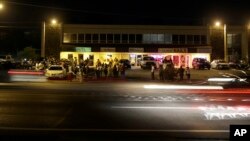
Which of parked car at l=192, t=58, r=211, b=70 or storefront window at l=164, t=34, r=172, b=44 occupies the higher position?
storefront window at l=164, t=34, r=172, b=44

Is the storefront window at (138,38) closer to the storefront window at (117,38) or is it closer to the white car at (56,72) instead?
the storefront window at (117,38)

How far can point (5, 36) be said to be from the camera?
88.4 m

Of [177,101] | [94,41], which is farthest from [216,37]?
[177,101]

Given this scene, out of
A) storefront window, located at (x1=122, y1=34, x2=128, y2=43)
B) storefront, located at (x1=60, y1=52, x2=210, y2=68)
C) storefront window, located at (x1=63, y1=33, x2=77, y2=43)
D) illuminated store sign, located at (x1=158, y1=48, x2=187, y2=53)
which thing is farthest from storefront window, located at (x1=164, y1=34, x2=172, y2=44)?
storefront window, located at (x1=63, y1=33, x2=77, y2=43)

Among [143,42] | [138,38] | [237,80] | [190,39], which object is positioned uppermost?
[138,38]

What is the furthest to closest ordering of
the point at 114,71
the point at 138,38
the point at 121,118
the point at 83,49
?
the point at 138,38
the point at 83,49
the point at 114,71
the point at 121,118

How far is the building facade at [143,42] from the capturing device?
215ft

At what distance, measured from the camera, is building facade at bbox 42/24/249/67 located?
65.4 meters

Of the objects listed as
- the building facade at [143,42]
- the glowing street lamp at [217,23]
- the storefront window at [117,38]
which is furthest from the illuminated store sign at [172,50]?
the glowing street lamp at [217,23]

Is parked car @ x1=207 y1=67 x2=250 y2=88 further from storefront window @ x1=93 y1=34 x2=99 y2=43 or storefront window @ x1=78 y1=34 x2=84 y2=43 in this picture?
storefront window @ x1=78 y1=34 x2=84 y2=43

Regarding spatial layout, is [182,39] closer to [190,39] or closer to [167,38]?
[190,39]

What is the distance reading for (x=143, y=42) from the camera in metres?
67.8

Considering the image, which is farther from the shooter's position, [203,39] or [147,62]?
[203,39]

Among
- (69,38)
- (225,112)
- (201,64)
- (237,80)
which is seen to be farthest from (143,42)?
(225,112)
